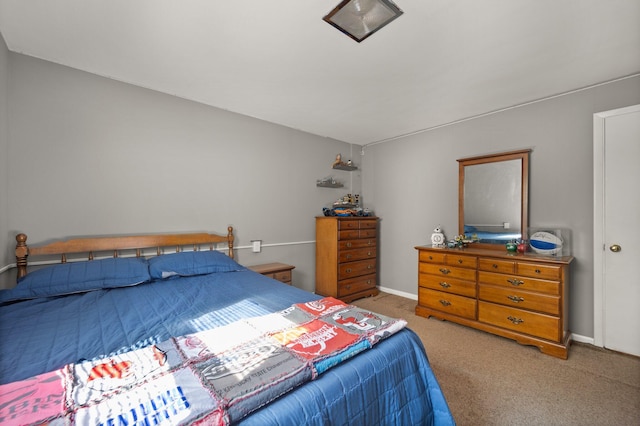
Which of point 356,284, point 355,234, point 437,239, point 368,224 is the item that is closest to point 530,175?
point 437,239

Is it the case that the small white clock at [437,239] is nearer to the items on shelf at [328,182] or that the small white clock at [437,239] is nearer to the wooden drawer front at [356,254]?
the wooden drawer front at [356,254]

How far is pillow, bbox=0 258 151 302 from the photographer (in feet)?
5.98

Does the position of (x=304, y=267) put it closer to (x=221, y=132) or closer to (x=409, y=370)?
(x=221, y=132)

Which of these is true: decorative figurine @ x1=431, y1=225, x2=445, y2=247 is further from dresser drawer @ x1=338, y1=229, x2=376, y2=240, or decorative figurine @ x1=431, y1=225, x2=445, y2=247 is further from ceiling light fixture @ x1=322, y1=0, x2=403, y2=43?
ceiling light fixture @ x1=322, y1=0, x2=403, y2=43

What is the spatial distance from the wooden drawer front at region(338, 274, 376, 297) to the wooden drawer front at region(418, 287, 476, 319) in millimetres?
895

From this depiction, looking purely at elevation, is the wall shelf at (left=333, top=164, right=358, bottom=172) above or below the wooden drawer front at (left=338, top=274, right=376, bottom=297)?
above

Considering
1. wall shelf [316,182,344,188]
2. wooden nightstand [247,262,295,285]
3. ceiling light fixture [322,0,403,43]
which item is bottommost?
wooden nightstand [247,262,295,285]

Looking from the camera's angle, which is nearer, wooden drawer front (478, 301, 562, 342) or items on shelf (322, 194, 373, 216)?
wooden drawer front (478, 301, 562, 342)

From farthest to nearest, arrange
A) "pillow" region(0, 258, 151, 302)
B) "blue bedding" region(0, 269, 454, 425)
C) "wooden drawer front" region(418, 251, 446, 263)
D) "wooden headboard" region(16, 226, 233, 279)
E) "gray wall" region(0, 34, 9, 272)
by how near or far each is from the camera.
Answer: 1. "wooden drawer front" region(418, 251, 446, 263)
2. "wooden headboard" region(16, 226, 233, 279)
3. "gray wall" region(0, 34, 9, 272)
4. "pillow" region(0, 258, 151, 302)
5. "blue bedding" region(0, 269, 454, 425)

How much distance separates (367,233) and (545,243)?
2.06 m

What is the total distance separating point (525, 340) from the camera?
2.51m

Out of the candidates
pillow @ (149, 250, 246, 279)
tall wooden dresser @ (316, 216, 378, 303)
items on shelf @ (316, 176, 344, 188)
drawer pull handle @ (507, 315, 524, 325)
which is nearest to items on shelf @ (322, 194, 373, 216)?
tall wooden dresser @ (316, 216, 378, 303)

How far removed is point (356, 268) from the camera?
3.89 meters

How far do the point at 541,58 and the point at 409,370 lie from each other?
2.51 m
